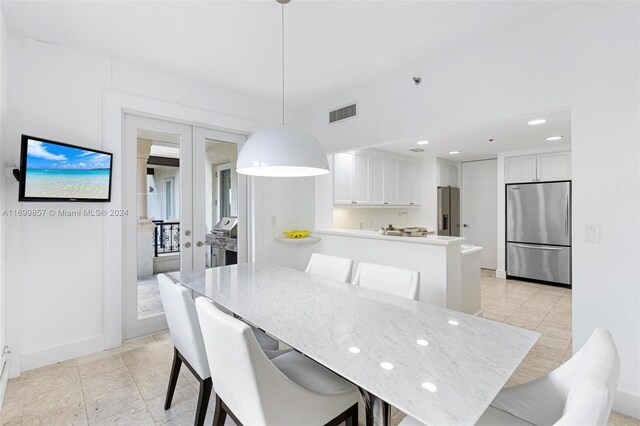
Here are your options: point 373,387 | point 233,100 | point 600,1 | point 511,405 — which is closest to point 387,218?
point 233,100

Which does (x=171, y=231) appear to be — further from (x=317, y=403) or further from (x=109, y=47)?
(x=317, y=403)

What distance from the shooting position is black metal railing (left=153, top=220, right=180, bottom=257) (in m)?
3.29

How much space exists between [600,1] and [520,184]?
3.77 m

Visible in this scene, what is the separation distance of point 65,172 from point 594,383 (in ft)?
11.1

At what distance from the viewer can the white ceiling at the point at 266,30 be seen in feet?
7.14

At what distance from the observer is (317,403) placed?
1.28 metres

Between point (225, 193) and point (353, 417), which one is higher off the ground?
point (225, 193)

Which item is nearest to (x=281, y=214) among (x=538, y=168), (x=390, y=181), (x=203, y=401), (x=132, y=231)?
(x=132, y=231)

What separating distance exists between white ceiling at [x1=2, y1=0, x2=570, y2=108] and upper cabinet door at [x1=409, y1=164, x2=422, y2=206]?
3.03 m

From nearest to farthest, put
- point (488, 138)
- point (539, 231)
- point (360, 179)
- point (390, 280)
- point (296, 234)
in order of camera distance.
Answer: point (390, 280) < point (296, 234) < point (488, 138) < point (360, 179) < point (539, 231)

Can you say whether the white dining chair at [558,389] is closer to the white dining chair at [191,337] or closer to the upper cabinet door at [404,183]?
the white dining chair at [191,337]

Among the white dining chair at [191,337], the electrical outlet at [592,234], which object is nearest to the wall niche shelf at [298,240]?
the white dining chair at [191,337]

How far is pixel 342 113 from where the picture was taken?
3.88 metres

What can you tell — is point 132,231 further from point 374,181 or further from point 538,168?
point 538,168
